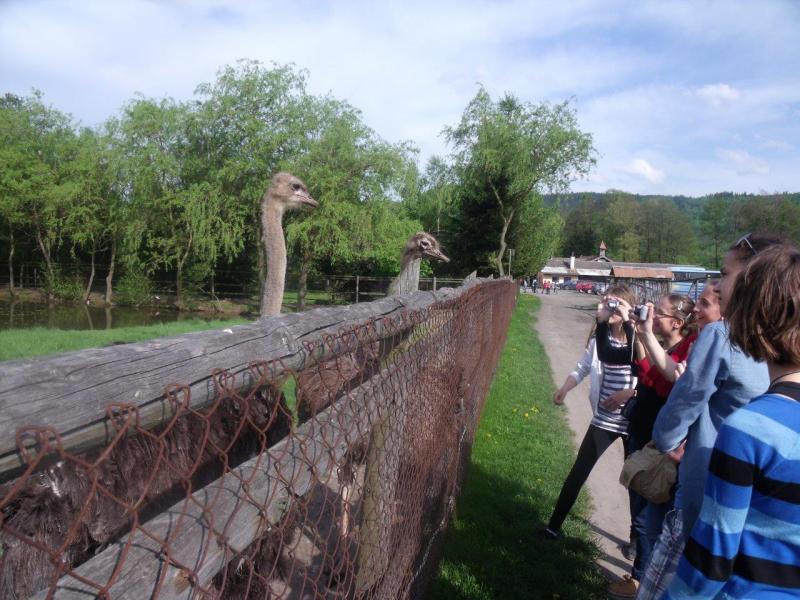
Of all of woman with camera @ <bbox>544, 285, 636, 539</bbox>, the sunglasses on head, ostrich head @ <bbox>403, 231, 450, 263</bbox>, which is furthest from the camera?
ostrich head @ <bbox>403, 231, 450, 263</bbox>

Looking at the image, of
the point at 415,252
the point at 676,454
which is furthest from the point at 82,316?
the point at 676,454

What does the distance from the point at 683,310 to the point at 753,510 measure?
2.43 meters

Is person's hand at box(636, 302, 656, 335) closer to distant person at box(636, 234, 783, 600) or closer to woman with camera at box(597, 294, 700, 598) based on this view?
woman with camera at box(597, 294, 700, 598)

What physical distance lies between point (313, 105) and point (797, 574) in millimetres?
27544

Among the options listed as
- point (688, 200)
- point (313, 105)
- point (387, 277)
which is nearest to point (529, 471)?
point (313, 105)

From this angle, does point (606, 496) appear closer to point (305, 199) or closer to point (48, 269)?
point (305, 199)

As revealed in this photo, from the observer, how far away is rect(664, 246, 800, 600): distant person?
4.63 ft

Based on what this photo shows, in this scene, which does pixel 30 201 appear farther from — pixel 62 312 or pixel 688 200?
pixel 688 200

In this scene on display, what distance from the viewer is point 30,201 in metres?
31.1

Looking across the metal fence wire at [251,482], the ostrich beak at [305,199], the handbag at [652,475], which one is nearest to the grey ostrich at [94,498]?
the metal fence wire at [251,482]

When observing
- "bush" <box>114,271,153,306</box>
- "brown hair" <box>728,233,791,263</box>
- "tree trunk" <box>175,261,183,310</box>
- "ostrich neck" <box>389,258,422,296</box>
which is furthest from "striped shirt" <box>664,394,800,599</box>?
"bush" <box>114,271,153,306</box>

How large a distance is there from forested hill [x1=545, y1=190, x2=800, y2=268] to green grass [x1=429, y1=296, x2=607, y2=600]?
61257mm

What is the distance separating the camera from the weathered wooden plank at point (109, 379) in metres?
0.82

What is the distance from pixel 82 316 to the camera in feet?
84.8
